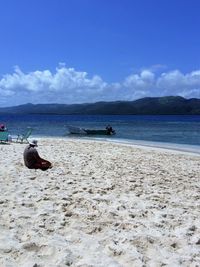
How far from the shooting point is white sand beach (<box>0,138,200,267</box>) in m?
5.18

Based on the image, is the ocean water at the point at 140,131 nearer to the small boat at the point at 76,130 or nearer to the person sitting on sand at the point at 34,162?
the small boat at the point at 76,130

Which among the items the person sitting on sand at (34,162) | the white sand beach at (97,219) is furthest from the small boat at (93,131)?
the white sand beach at (97,219)

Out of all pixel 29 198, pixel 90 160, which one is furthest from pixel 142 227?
pixel 90 160

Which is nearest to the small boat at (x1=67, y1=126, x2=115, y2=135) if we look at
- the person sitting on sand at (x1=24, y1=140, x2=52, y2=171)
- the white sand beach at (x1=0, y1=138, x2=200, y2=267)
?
the person sitting on sand at (x1=24, y1=140, x2=52, y2=171)

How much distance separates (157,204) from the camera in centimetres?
789

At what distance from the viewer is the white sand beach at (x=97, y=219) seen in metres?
5.18

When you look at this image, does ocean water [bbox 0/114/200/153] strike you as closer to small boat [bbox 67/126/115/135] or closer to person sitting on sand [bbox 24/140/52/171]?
small boat [bbox 67/126/115/135]

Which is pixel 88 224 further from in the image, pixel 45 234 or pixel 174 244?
pixel 174 244

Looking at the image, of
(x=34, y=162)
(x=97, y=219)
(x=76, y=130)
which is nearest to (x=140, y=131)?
(x=76, y=130)

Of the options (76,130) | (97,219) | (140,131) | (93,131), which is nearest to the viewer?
(97,219)

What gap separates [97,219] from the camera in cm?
675

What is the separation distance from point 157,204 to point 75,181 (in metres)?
2.66

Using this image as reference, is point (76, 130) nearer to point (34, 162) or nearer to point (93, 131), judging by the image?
point (93, 131)

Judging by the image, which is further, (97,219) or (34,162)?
(34,162)
